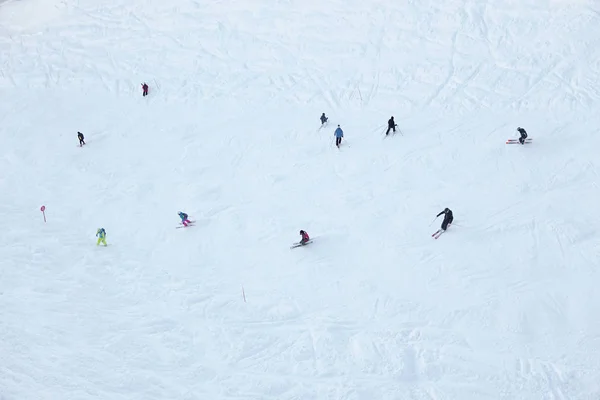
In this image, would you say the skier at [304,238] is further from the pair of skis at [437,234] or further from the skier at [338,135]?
the skier at [338,135]

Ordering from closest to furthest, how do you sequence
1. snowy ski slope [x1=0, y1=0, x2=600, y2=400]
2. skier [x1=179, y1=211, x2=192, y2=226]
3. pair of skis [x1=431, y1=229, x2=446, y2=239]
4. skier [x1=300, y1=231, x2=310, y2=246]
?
snowy ski slope [x1=0, y1=0, x2=600, y2=400] < pair of skis [x1=431, y1=229, x2=446, y2=239] < skier [x1=300, y1=231, x2=310, y2=246] < skier [x1=179, y1=211, x2=192, y2=226]

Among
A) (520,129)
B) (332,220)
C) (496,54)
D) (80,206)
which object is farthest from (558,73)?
(80,206)

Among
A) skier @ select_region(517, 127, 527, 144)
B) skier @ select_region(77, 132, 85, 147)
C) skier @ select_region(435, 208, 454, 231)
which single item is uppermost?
skier @ select_region(77, 132, 85, 147)

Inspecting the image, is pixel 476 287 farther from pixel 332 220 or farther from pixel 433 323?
pixel 332 220

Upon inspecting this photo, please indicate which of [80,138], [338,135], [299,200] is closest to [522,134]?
[338,135]

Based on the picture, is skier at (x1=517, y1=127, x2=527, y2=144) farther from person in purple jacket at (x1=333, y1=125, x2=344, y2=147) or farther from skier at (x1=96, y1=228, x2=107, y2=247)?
skier at (x1=96, y1=228, x2=107, y2=247)

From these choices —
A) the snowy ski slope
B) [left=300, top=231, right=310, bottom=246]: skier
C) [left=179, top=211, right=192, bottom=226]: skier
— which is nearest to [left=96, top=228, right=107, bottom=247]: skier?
the snowy ski slope

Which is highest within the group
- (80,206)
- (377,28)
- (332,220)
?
(377,28)

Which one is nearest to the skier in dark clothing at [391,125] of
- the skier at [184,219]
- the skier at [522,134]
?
the skier at [522,134]
